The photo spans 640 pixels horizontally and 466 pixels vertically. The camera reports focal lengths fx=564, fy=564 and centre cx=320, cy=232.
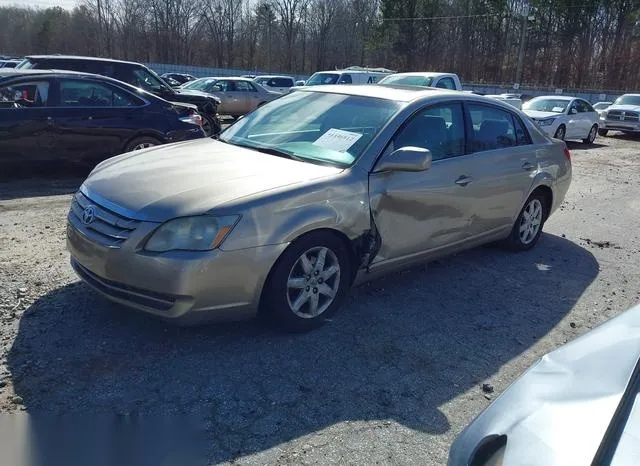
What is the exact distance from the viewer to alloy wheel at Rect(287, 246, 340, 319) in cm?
370

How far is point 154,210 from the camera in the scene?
3.35m

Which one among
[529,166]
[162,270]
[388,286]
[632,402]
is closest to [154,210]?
[162,270]

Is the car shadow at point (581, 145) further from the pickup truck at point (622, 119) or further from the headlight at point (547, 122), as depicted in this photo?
the pickup truck at point (622, 119)

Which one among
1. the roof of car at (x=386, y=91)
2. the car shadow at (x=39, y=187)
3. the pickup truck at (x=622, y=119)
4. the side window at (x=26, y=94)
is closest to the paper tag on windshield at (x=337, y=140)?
the roof of car at (x=386, y=91)

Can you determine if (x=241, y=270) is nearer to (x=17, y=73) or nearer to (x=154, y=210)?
(x=154, y=210)

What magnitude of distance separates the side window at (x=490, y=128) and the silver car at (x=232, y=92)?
606 inches

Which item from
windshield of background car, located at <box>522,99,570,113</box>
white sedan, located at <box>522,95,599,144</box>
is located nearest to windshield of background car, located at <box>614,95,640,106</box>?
white sedan, located at <box>522,95,599,144</box>

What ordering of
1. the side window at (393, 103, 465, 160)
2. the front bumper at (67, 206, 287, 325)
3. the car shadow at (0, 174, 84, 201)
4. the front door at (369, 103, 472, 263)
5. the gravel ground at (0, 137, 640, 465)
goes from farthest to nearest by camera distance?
1. the car shadow at (0, 174, 84, 201)
2. the side window at (393, 103, 465, 160)
3. the front door at (369, 103, 472, 263)
4. the front bumper at (67, 206, 287, 325)
5. the gravel ground at (0, 137, 640, 465)

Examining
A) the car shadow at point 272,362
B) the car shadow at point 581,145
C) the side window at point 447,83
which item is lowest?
the car shadow at point 272,362

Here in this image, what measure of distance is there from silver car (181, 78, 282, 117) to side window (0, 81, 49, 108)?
1193cm

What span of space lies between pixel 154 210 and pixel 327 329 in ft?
4.75

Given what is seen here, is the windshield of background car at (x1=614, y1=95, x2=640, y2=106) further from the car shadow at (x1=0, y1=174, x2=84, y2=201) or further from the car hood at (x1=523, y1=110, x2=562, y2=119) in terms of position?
the car shadow at (x1=0, y1=174, x2=84, y2=201)

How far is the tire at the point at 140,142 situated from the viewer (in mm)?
8625

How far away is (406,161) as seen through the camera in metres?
3.95
